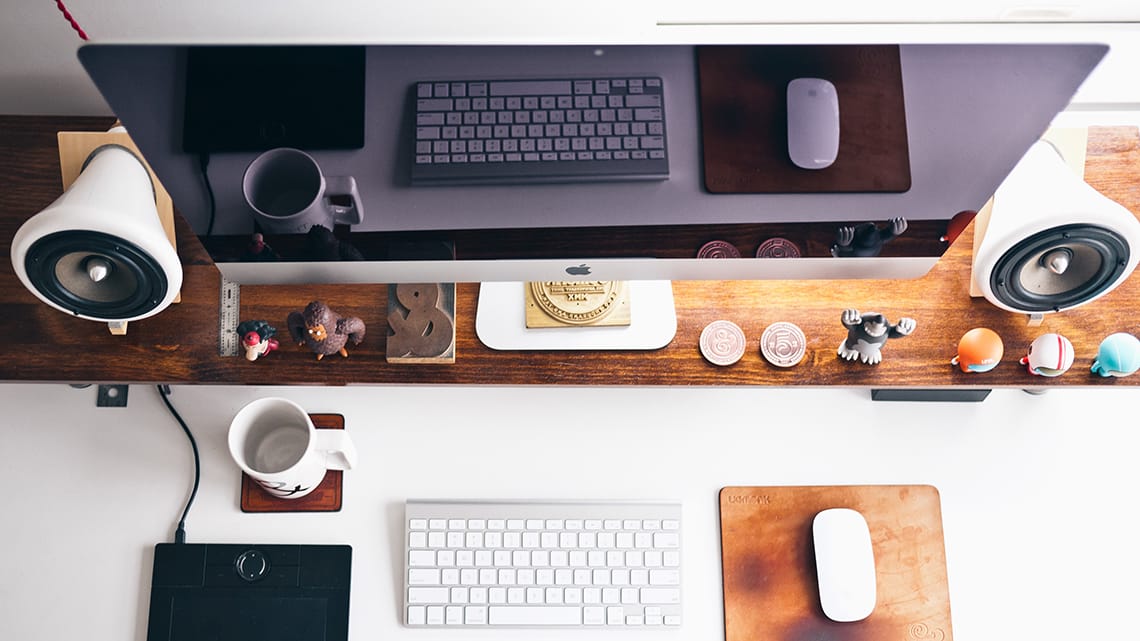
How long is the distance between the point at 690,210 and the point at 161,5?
24.6 inches

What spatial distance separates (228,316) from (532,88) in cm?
49

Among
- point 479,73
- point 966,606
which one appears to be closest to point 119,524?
point 479,73

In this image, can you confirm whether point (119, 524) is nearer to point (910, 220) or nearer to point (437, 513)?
point (437, 513)

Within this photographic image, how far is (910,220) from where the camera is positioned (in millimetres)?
789

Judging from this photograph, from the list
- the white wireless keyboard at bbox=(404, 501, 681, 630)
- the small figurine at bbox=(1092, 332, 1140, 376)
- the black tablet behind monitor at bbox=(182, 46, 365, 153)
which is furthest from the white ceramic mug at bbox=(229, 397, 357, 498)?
the small figurine at bbox=(1092, 332, 1140, 376)

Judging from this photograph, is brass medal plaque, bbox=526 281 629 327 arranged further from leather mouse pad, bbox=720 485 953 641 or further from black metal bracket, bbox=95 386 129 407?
black metal bracket, bbox=95 386 129 407

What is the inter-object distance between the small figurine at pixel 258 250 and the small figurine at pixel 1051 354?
84 cm

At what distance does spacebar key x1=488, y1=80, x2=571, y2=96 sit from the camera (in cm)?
73

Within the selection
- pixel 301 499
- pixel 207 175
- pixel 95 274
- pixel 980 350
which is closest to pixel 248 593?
pixel 301 499

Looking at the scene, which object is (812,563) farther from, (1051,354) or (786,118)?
(786,118)

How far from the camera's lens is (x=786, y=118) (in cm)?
74

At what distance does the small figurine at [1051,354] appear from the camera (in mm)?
911

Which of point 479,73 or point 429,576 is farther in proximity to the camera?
point 429,576

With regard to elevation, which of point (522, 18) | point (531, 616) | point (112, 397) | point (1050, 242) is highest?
point (522, 18)
